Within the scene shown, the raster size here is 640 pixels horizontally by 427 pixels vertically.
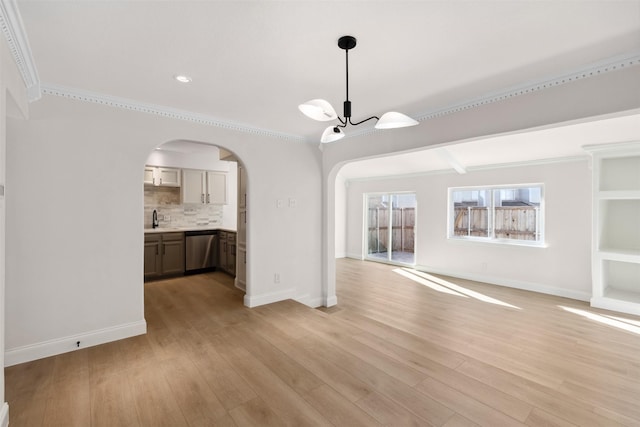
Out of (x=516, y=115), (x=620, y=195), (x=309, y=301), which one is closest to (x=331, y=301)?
(x=309, y=301)

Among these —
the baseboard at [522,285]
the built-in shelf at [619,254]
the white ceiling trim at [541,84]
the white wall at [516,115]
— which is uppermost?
the white ceiling trim at [541,84]

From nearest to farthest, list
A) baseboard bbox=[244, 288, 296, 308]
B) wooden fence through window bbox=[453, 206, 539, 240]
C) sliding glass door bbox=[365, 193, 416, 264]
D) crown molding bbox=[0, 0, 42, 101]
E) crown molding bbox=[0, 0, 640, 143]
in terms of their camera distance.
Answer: crown molding bbox=[0, 0, 42, 101]
crown molding bbox=[0, 0, 640, 143]
baseboard bbox=[244, 288, 296, 308]
wooden fence through window bbox=[453, 206, 539, 240]
sliding glass door bbox=[365, 193, 416, 264]

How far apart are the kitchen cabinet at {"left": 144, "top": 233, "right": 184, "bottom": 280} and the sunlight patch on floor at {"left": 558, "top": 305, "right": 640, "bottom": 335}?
6594 mm

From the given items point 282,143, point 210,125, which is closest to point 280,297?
point 282,143

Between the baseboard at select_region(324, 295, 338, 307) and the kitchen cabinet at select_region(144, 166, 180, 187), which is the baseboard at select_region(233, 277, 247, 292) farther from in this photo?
the kitchen cabinet at select_region(144, 166, 180, 187)

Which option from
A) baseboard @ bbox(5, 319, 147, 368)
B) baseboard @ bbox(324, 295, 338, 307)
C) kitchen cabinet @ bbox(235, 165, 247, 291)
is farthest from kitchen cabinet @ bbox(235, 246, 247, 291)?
baseboard @ bbox(5, 319, 147, 368)

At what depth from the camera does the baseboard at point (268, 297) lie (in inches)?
156

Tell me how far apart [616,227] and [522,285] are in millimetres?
1676

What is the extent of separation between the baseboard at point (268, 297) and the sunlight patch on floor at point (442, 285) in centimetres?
286

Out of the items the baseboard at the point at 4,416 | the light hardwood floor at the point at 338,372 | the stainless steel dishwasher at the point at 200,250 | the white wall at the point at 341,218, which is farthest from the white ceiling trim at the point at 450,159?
the baseboard at the point at 4,416

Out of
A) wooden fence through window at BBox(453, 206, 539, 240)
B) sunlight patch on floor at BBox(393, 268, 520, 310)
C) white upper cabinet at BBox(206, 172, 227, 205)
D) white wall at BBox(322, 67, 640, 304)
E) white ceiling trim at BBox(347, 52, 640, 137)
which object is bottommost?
sunlight patch on floor at BBox(393, 268, 520, 310)

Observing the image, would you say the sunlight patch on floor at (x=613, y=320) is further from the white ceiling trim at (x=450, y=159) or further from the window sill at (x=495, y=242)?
the white ceiling trim at (x=450, y=159)

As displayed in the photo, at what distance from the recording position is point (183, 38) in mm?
1904

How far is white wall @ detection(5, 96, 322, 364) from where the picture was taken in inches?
100
